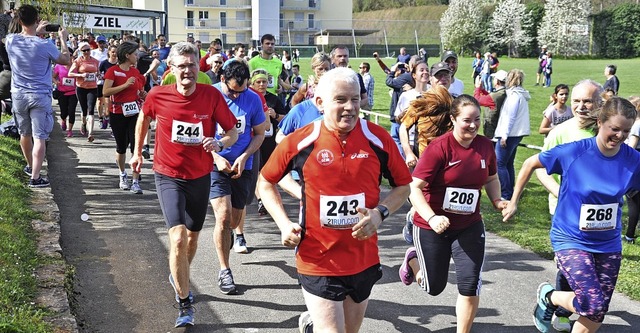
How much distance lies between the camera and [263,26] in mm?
85125

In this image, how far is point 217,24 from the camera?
93.4 m

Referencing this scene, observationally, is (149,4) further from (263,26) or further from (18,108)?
(18,108)

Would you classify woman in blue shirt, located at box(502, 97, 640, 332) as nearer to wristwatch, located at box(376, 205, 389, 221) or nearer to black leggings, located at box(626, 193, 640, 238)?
wristwatch, located at box(376, 205, 389, 221)

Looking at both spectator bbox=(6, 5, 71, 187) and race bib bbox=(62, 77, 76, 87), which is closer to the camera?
spectator bbox=(6, 5, 71, 187)

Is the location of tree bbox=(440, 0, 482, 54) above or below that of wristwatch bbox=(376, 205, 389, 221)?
above

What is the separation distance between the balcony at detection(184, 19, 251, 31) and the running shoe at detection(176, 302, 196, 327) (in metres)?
86.7

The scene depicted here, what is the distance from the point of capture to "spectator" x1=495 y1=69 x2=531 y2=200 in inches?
443

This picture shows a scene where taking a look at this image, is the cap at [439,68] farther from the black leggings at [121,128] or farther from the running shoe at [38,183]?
the running shoe at [38,183]

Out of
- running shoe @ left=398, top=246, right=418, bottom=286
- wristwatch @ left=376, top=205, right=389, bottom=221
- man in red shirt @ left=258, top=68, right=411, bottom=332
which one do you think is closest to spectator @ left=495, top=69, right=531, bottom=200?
running shoe @ left=398, top=246, right=418, bottom=286

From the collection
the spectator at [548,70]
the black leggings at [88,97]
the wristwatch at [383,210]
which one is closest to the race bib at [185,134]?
the wristwatch at [383,210]

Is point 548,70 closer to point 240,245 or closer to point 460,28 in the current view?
point 460,28

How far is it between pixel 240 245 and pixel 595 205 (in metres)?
4.13

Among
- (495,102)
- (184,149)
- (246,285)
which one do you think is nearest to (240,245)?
(246,285)

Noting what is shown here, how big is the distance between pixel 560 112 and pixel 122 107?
21.5 ft
